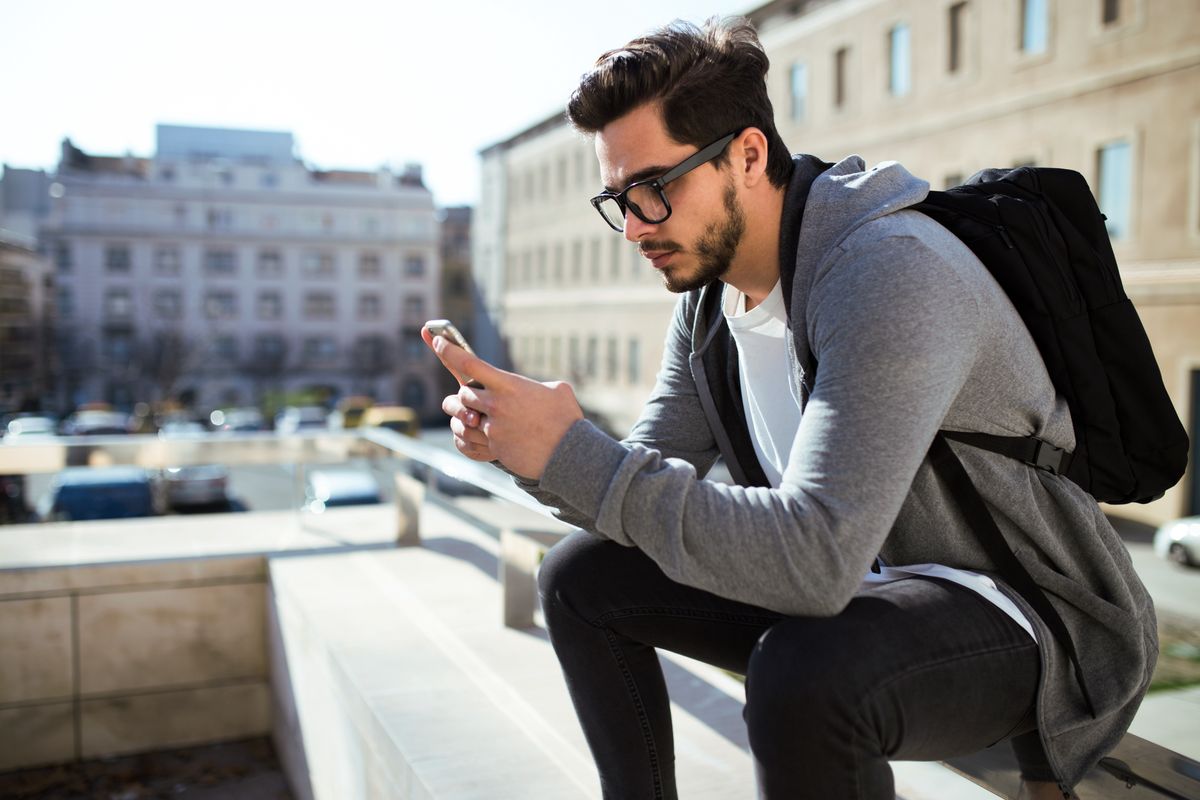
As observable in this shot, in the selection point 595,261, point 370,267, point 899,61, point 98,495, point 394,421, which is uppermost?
point 899,61

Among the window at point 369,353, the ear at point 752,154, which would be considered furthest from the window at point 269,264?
the ear at point 752,154

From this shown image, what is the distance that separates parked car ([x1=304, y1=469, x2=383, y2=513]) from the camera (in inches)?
206

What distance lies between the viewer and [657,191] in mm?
1524

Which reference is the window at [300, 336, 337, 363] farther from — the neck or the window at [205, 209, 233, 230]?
the neck

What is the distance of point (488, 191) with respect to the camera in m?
44.4

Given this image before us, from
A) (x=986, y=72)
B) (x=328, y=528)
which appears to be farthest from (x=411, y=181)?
(x=328, y=528)

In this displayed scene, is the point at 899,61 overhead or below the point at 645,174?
overhead

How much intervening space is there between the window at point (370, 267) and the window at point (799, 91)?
34.2 metres

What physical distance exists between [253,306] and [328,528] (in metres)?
52.0

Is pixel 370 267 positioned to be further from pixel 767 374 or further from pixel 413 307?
pixel 767 374

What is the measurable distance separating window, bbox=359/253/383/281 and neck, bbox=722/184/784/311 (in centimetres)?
5558

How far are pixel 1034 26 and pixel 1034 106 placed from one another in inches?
55.0

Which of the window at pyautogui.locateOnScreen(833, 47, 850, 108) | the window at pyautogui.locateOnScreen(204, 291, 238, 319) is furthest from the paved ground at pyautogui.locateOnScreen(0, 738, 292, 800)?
the window at pyautogui.locateOnScreen(204, 291, 238, 319)

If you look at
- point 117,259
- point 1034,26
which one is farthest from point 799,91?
point 117,259
